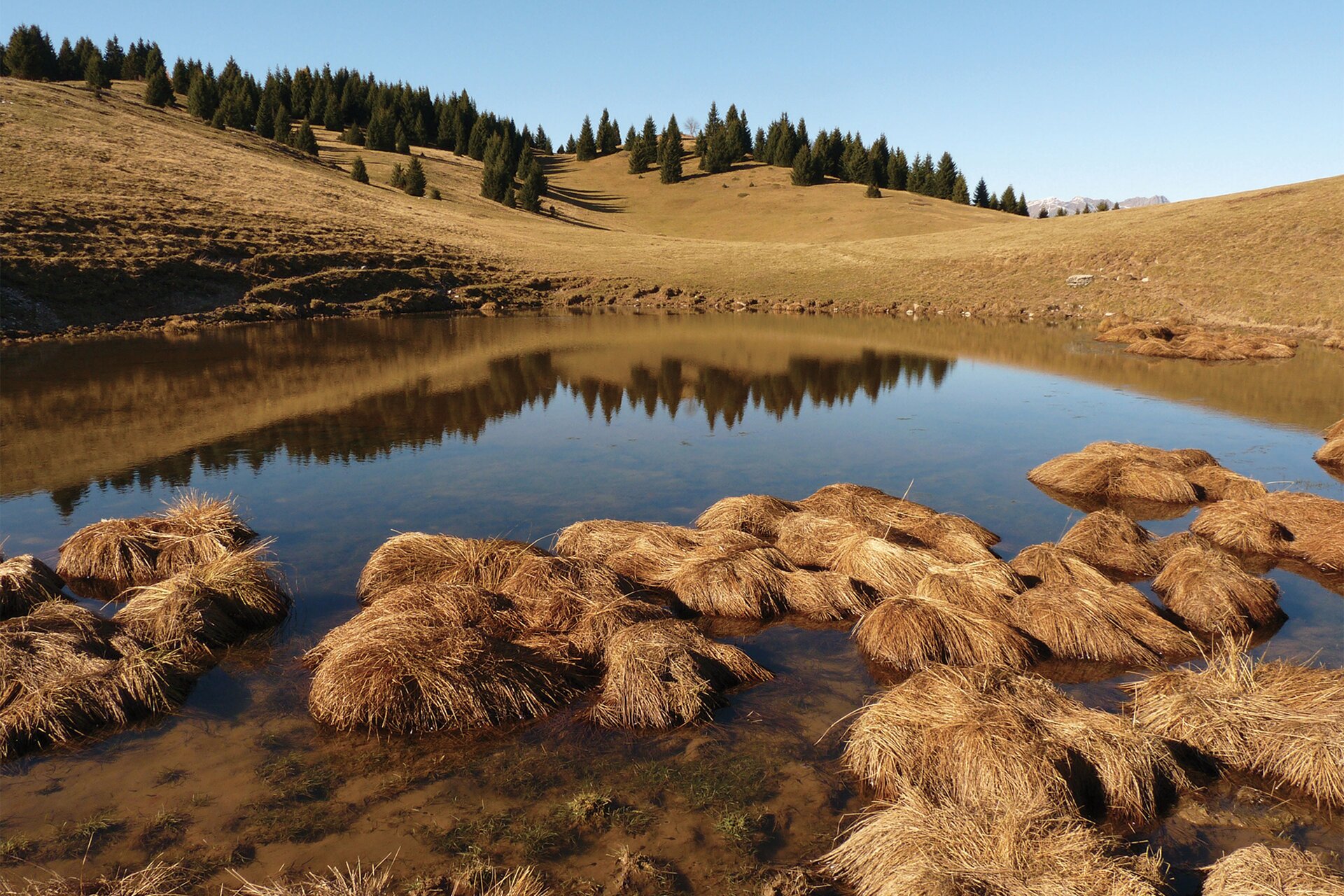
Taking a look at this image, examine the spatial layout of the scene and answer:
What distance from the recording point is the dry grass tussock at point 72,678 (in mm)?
6484

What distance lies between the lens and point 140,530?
10.3 meters

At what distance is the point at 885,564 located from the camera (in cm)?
992

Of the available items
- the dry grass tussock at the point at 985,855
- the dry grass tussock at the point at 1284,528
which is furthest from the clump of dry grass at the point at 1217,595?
the dry grass tussock at the point at 985,855

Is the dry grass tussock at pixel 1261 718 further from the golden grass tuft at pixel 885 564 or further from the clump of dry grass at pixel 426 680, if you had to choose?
the clump of dry grass at pixel 426 680

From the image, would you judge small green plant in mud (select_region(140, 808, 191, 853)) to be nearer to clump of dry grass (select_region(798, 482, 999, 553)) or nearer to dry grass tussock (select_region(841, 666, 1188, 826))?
dry grass tussock (select_region(841, 666, 1188, 826))

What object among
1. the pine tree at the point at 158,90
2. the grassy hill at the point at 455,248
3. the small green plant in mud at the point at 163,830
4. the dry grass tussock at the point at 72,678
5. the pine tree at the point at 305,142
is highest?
the pine tree at the point at 158,90

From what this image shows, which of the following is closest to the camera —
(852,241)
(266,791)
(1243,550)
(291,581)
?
(266,791)

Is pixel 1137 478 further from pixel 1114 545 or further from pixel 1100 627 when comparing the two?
pixel 1100 627

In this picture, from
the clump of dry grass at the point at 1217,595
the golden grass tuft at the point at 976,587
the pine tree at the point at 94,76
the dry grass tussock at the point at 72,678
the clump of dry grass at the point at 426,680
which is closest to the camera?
the dry grass tussock at the point at 72,678

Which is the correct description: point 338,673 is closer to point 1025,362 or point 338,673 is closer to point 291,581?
point 291,581

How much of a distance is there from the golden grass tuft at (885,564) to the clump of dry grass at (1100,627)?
50.2 inches

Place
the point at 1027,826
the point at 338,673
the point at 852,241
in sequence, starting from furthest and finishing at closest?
the point at 852,241
the point at 338,673
the point at 1027,826

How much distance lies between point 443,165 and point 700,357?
246 feet

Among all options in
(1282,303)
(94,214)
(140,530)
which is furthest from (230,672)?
(1282,303)
